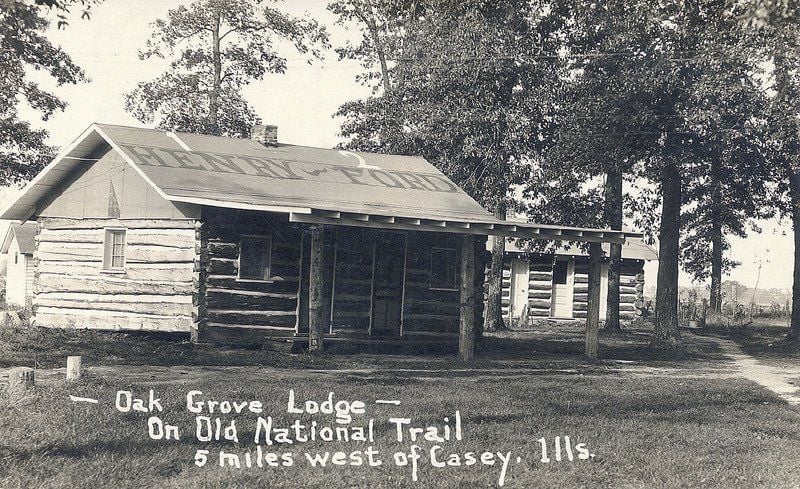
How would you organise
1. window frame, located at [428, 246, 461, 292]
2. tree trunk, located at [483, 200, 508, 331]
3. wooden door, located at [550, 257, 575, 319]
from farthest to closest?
wooden door, located at [550, 257, 575, 319] < tree trunk, located at [483, 200, 508, 331] < window frame, located at [428, 246, 461, 292]

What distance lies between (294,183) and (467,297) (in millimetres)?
4945

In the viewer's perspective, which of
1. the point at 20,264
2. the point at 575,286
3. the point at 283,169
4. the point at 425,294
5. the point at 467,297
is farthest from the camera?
the point at 20,264

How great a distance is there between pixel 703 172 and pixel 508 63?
6732mm

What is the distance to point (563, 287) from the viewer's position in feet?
123

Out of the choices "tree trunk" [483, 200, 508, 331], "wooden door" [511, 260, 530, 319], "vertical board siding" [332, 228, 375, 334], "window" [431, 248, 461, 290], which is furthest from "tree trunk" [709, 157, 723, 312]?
"vertical board siding" [332, 228, 375, 334]

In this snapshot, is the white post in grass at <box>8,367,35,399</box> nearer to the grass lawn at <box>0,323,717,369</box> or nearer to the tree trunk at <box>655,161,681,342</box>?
the grass lawn at <box>0,323,717,369</box>

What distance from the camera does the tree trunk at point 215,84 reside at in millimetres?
33606

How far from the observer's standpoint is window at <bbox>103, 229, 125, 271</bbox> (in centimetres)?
2122

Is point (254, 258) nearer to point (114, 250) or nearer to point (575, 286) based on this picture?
point (114, 250)

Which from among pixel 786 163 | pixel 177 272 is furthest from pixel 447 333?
pixel 786 163

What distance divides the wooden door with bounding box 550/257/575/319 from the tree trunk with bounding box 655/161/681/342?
10101mm

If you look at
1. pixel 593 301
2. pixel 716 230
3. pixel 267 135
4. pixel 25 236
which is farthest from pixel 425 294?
pixel 25 236

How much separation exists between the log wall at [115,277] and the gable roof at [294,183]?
3.89 ft

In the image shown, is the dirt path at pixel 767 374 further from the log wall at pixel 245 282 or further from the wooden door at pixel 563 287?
the wooden door at pixel 563 287
